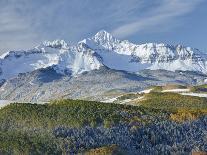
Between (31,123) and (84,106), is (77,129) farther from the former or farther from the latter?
(84,106)

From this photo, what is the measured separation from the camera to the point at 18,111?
87.4 metres

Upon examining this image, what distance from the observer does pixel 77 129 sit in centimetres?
7550

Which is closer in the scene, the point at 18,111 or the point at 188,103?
the point at 18,111

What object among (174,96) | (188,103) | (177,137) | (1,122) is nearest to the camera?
(177,137)

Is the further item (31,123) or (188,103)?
(188,103)

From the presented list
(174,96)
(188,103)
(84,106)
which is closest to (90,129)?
(84,106)

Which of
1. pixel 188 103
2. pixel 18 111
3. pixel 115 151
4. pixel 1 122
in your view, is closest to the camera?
pixel 115 151

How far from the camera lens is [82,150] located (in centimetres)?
6750

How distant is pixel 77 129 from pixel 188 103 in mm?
67459

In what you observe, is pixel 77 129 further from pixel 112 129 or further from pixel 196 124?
pixel 196 124

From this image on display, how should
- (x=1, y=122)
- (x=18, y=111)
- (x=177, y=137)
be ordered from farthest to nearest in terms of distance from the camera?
(x=18, y=111) < (x=1, y=122) < (x=177, y=137)

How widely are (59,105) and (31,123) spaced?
11.7 m

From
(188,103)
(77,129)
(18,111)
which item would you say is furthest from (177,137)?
(188,103)

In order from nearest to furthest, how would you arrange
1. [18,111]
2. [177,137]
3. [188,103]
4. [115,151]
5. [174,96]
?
[115,151] < [177,137] < [18,111] < [188,103] < [174,96]
